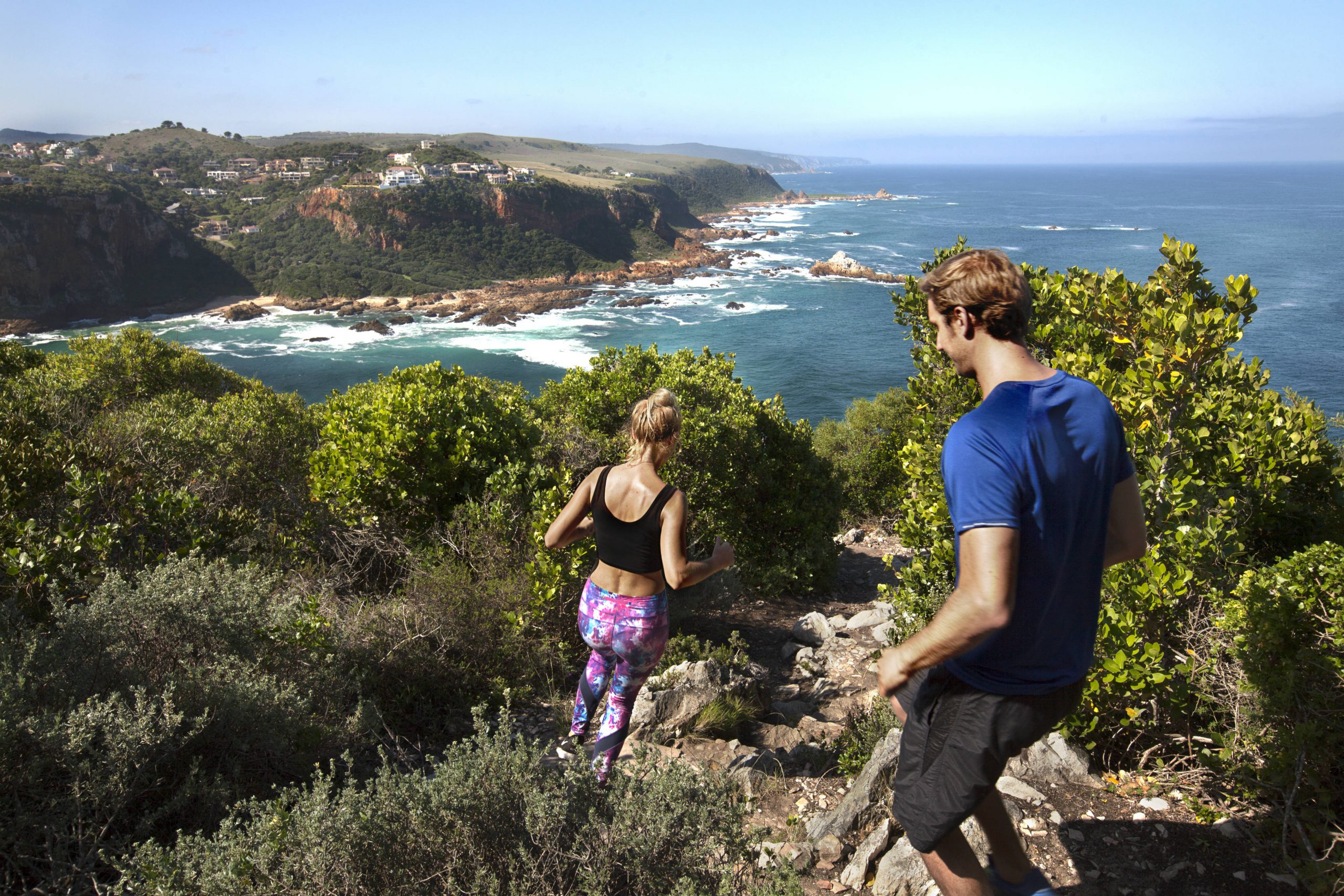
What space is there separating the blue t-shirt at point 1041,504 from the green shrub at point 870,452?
623 centimetres

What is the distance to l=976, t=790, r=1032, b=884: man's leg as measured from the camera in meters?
2.22

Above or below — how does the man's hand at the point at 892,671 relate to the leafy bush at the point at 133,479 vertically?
above

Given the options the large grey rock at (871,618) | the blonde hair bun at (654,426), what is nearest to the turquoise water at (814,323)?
the large grey rock at (871,618)

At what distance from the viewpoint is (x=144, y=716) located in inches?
116

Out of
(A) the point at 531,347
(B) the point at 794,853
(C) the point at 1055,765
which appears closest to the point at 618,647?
(B) the point at 794,853

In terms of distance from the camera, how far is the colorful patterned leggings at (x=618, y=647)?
3.29m

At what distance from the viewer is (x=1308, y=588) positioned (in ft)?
11.2

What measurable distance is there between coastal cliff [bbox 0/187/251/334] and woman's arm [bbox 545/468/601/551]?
67.1 meters

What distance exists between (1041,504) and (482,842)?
6.50ft

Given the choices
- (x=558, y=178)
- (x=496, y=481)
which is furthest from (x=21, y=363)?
(x=558, y=178)

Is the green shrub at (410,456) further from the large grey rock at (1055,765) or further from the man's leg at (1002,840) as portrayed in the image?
the man's leg at (1002,840)

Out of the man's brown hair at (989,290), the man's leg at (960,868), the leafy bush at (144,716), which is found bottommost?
the leafy bush at (144,716)

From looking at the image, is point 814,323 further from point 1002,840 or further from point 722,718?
point 1002,840

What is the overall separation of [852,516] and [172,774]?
1299 cm
